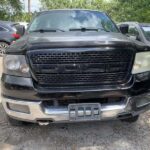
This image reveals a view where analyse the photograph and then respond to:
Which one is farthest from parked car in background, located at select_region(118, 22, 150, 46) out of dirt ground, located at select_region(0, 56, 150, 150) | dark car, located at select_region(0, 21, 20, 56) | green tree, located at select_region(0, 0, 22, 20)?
green tree, located at select_region(0, 0, 22, 20)

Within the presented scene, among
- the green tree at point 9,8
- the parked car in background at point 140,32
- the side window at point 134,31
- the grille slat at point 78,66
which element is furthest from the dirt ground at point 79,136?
the green tree at point 9,8

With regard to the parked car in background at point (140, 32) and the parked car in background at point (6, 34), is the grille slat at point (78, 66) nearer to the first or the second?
the parked car in background at point (140, 32)

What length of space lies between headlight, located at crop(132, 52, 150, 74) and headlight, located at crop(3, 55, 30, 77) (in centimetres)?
126

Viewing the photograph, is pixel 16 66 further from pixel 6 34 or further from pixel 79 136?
pixel 6 34

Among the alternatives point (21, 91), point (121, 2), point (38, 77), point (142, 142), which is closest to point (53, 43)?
point (38, 77)

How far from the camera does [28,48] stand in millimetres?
3445

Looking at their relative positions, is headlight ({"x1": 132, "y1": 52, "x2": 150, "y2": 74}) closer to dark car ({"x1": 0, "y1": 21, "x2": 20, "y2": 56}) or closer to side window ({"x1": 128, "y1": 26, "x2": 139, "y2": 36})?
side window ({"x1": 128, "y1": 26, "x2": 139, "y2": 36})

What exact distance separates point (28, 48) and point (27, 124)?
54.3 inches

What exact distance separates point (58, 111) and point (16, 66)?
0.71 meters

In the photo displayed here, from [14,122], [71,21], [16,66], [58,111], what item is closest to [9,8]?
[71,21]

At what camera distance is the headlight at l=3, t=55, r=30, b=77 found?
3449 mm

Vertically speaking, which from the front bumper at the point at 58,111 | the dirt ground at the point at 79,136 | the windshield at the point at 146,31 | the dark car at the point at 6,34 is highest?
the front bumper at the point at 58,111

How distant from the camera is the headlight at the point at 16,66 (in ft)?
11.3

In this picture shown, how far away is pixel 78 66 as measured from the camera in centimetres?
344
